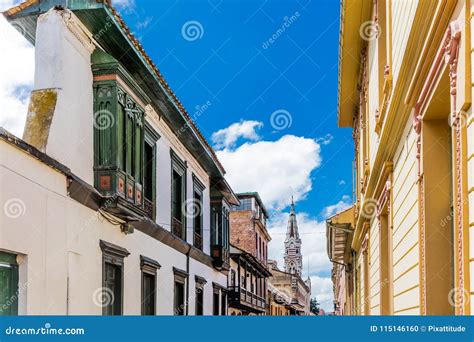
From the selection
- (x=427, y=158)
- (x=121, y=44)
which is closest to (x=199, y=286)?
(x=121, y=44)

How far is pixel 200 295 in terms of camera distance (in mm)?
15852

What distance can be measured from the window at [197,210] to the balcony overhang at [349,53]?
153 inches

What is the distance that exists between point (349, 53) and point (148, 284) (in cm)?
532

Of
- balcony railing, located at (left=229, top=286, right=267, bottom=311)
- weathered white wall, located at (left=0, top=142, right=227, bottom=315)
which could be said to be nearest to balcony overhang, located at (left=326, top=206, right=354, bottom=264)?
balcony railing, located at (left=229, top=286, right=267, bottom=311)

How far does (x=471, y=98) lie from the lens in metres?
2.50

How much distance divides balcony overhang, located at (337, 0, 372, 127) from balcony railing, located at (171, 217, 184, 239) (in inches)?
161

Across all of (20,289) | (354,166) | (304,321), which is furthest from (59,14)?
(354,166)

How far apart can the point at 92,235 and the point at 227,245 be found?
414 inches

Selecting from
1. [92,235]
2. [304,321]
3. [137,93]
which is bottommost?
[304,321]

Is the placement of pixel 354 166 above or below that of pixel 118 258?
above

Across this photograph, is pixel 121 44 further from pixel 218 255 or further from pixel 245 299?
pixel 245 299

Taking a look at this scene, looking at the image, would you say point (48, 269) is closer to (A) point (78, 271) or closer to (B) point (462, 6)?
(A) point (78, 271)

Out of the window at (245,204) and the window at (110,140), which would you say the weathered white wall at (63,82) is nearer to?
the window at (110,140)

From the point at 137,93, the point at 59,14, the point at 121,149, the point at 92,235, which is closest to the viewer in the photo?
the point at 59,14
